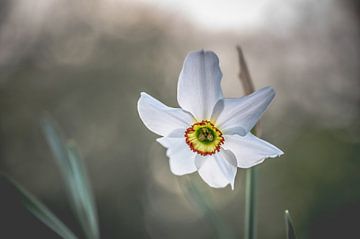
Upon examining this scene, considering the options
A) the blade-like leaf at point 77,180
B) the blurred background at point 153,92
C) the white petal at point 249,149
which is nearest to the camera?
the white petal at point 249,149

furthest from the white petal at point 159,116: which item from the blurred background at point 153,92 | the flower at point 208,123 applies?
the blurred background at point 153,92

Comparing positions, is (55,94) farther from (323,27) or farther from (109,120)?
(323,27)

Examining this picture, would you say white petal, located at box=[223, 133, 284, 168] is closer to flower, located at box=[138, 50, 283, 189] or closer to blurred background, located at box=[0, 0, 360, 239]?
flower, located at box=[138, 50, 283, 189]

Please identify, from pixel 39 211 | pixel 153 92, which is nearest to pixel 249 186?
pixel 39 211

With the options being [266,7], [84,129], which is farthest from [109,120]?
[266,7]

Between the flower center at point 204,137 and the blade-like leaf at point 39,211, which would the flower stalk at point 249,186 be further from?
the blade-like leaf at point 39,211

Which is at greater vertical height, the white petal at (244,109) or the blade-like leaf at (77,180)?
the white petal at (244,109)

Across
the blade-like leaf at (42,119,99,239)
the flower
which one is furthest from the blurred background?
the flower
